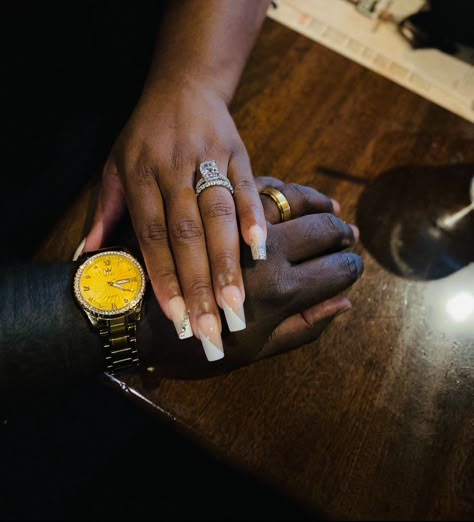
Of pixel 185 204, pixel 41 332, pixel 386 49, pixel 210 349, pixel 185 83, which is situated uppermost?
pixel 386 49

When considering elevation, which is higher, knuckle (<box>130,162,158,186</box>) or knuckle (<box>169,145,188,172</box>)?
knuckle (<box>169,145,188,172</box>)

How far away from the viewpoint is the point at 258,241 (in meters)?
0.71

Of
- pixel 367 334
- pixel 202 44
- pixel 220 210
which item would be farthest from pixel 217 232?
pixel 202 44

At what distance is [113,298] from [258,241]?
0.96 ft

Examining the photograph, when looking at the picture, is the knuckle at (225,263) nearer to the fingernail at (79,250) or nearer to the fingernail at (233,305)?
the fingernail at (233,305)

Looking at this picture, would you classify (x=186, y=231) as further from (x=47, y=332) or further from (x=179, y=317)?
(x=47, y=332)

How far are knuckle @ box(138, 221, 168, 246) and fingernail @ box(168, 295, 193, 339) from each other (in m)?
0.12

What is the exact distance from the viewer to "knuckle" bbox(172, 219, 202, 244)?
0.71 m

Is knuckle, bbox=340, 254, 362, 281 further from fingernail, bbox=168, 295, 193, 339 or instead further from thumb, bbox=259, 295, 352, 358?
fingernail, bbox=168, 295, 193, 339

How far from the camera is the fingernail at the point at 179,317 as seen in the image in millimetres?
686

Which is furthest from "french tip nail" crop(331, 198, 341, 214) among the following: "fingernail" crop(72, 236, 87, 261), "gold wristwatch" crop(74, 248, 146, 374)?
"fingernail" crop(72, 236, 87, 261)

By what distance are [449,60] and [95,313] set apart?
1.19 metres

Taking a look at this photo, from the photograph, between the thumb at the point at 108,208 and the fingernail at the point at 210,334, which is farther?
the thumb at the point at 108,208

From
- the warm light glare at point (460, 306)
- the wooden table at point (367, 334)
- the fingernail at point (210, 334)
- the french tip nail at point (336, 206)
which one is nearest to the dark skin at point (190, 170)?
the fingernail at point (210, 334)
